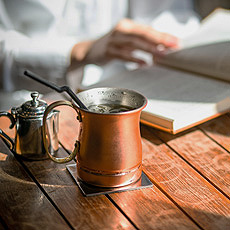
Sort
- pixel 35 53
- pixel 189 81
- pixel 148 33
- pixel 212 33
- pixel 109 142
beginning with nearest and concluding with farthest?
pixel 109 142 < pixel 189 81 < pixel 212 33 < pixel 148 33 < pixel 35 53

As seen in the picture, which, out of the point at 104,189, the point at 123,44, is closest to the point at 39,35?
the point at 123,44

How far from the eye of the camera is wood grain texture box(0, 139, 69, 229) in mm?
486

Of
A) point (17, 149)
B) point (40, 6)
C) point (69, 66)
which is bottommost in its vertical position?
point (69, 66)

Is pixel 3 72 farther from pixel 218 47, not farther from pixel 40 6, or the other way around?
pixel 218 47

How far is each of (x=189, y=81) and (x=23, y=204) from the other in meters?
0.55

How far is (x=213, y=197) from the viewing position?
541mm

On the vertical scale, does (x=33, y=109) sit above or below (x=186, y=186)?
above

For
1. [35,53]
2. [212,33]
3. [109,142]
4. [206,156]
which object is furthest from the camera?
[35,53]

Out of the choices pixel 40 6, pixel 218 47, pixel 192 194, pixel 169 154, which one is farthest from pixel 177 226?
pixel 40 6

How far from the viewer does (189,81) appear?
917 mm

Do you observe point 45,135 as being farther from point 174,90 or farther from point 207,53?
point 207,53

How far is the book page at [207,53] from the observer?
946 millimetres

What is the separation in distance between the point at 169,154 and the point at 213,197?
5.6 inches

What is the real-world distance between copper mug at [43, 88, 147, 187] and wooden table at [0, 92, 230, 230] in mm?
30
